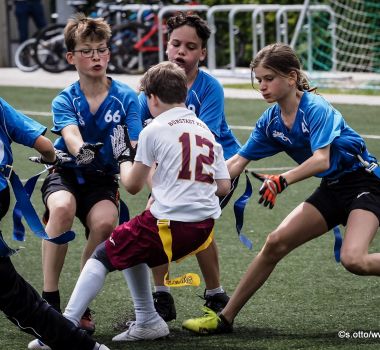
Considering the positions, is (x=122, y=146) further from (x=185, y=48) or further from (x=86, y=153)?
(x=185, y=48)

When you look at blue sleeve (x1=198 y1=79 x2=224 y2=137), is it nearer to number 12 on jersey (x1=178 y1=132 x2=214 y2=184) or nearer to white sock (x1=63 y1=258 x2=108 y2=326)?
number 12 on jersey (x1=178 y1=132 x2=214 y2=184)

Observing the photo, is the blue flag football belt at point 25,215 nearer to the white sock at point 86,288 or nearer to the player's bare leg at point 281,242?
the white sock at point 86,288

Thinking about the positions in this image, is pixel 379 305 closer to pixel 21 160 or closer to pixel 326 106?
pixel 326 106

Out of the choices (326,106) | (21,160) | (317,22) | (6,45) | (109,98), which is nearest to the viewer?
(326,106)

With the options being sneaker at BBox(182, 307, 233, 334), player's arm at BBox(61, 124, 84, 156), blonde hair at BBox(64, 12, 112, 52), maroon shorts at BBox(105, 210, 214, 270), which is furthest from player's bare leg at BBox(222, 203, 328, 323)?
blonde hair at BBox(64, 12, 112, 52)

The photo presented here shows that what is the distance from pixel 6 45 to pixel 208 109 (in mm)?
17896

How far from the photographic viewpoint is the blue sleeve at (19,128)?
18.2 ft

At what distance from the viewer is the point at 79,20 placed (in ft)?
21.2

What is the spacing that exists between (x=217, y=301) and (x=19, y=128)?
5.53ft

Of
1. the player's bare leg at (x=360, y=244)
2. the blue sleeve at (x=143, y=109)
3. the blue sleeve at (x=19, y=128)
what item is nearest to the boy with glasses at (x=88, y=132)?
the blue sleeve at (x=143, y=109)

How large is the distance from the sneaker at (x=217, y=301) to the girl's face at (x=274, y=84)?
1.26 m

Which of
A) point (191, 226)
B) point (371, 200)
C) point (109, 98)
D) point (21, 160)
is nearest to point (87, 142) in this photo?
point (109, 98)

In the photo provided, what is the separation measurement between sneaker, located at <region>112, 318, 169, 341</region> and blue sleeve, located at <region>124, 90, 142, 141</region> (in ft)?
3.41

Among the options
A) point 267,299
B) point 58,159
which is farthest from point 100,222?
point 267,299
